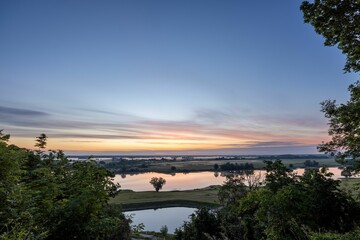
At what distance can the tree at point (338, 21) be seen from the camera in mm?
10344

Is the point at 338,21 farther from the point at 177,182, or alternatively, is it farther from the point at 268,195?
the point at 177,182

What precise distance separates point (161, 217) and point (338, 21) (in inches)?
2758

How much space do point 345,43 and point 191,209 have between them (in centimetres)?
7614

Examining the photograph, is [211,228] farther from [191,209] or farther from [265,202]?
[191,209]

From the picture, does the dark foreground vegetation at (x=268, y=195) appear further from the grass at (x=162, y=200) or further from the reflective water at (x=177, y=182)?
the reflective water at (x=177, y=182)

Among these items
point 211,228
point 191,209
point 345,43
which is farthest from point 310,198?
point 191,209

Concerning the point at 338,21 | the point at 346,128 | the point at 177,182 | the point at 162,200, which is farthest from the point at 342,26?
the point at 177,182

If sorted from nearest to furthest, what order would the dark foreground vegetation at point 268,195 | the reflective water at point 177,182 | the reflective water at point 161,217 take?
the dark foreground vegetation at point 268,195 < the reflective water at point 161,217 < the reflective water at point 177,182

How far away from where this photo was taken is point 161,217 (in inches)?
2842

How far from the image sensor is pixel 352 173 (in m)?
14.7

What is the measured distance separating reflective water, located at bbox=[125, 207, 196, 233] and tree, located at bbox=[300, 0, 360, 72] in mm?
54332

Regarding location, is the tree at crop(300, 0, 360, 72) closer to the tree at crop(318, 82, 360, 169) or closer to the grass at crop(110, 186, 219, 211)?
the tree at crop(318, 82, 360, 169)

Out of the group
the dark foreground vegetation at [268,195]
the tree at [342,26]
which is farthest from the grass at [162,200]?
the tree at [342,26]

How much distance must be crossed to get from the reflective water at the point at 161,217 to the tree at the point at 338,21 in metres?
54.3
